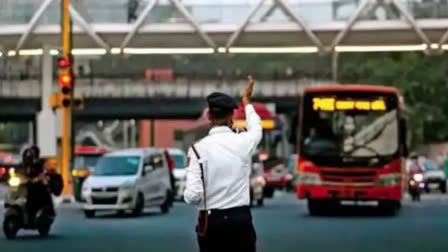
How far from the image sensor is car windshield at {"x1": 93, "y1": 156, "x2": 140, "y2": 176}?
3366 cm

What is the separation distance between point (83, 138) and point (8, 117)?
116ft

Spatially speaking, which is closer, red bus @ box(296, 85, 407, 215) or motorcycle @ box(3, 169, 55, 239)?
motorcycle @ box(3, 169, 55, 239)

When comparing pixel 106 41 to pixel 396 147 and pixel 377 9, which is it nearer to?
pixel 377 9

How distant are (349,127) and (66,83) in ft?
28.7

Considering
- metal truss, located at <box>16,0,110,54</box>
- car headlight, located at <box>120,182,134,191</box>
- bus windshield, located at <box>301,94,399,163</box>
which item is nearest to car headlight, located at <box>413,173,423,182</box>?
metal truss, located at <box>16,0,110,54</box>

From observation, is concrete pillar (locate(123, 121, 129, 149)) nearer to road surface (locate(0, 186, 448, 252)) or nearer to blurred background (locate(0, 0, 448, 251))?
blurred background (locate(0, 0, 448, 251))

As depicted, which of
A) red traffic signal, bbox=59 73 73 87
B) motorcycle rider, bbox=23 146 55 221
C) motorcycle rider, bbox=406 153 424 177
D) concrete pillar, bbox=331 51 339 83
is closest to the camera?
motorcycle rider, bbox=23 146 55 221

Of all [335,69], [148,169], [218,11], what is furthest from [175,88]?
[148,169]

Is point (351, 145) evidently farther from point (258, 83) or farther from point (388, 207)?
point (258, 83)

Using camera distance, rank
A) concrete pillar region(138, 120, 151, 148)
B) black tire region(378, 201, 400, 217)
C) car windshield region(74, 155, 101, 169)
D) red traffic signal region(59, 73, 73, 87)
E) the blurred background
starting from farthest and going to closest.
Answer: concrete pillar region(138, 120, 151, 148), car windshield region(74, 155, 101, 169), red traffic signal region(59, 73, 73, 87), black tire region(378, 201, 400, 217), the blurred background

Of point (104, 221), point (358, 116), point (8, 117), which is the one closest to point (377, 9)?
point (358, 116)

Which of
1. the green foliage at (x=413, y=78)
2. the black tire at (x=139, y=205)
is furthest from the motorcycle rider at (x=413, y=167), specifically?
the green foliage at (x=413, y=78)

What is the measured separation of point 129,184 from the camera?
105ft

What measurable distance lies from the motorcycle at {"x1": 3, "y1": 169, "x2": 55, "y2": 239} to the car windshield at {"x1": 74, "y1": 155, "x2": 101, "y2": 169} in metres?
23.9
